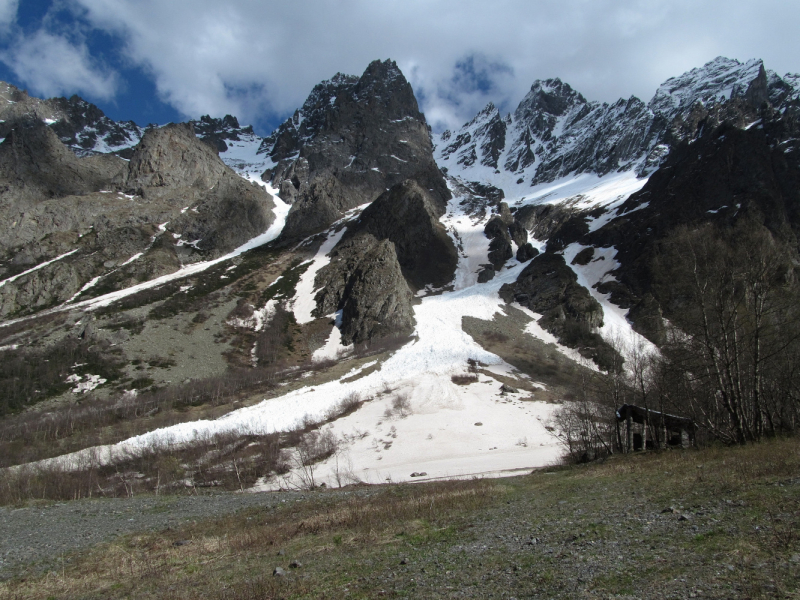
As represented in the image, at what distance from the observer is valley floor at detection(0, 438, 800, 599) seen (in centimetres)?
676

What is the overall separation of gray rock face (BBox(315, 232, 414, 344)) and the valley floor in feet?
307

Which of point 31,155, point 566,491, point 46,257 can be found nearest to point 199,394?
point 566,491

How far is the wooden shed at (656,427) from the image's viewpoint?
82.4 feet

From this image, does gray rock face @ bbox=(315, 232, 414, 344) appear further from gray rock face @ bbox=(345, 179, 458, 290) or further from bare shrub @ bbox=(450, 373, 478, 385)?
bare shrub @ bbox=(450, 373, 478, 385)

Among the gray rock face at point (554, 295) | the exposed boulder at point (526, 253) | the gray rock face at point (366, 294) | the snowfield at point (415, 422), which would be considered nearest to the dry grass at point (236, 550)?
the snowfield at point (415, 422)

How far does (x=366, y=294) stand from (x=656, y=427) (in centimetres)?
10002

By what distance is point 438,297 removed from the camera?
14212 centimetres

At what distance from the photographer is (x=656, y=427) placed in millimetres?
27500

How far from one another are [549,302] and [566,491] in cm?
11205

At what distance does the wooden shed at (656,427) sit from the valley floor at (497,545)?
785 centimetres

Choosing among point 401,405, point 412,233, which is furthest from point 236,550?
point 412,233

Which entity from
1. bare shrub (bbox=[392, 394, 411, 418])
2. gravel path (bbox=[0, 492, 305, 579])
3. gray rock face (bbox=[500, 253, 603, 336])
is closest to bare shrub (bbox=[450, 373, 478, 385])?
bare shrub (bbox=[392, 394, 411, 418])

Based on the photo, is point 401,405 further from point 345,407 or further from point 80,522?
point 80,522

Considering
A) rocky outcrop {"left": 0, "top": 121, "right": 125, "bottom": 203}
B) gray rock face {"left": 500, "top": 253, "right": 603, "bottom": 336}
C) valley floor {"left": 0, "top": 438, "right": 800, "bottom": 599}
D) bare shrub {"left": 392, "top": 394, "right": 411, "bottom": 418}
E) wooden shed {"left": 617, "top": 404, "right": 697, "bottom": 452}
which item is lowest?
wooden shed {"left": 617, "top": 404, "right": 697, "bottom": 452}
